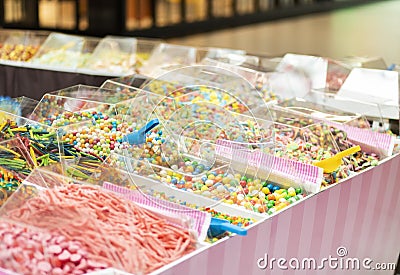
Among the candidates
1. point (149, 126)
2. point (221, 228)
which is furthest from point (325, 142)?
point (221, 228)

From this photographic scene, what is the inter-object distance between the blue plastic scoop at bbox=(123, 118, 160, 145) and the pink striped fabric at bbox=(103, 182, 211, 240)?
0.96 ft

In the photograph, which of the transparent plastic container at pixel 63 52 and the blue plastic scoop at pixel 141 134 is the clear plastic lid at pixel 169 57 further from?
the blue plastic scoop at pixel 141 134

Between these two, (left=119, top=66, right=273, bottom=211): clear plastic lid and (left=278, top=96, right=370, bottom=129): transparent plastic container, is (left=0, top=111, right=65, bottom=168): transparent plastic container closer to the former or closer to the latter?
(left=119, top=66, right=273, bottom=211): clear plastic lid

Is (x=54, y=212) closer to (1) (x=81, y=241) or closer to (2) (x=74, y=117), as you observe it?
(1) (x=81, y=241)

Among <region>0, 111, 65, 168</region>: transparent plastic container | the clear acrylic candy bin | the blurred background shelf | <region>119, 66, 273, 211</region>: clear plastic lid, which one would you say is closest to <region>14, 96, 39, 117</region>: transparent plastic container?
the clear acrylic candy bin

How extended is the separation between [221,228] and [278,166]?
518 mm

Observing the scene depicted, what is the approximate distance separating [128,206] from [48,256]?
0.30 meters

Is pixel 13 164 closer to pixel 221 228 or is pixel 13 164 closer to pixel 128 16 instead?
pixel 221 228

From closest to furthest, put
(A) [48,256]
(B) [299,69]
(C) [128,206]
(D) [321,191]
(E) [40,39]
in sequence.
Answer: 1. (A) [48,256]
2. (C) [128,206]
3. (D) [321,191]
4. (B) [299,69]
5. (E) [40,39]

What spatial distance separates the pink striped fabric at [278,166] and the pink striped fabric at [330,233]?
2.4 inches

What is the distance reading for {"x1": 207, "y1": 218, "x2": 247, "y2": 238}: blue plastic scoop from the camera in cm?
176

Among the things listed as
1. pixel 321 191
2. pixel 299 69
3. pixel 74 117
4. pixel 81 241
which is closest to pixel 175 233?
pixel 81 241

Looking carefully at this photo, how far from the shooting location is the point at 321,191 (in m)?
2.17

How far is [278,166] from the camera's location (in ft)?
7.39
